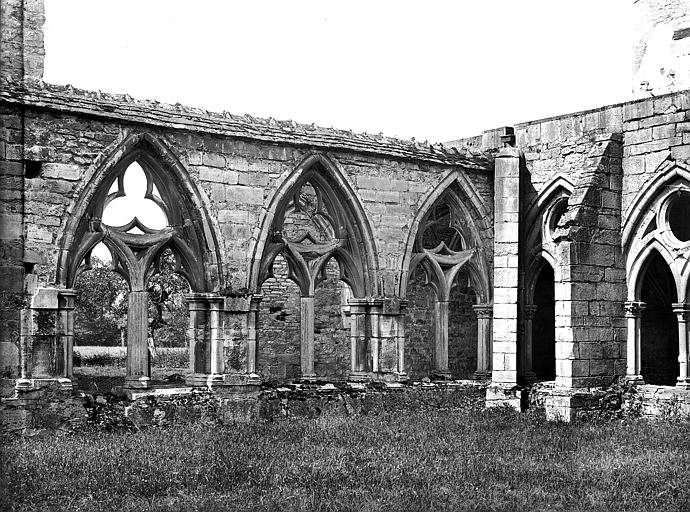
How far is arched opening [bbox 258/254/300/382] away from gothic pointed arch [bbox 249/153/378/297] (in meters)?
4.03

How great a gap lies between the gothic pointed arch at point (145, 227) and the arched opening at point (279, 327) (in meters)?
5.26

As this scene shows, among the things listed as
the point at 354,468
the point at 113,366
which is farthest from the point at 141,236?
the point at 113,366

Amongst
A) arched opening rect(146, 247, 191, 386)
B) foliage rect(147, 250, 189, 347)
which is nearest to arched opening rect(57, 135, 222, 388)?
arched opening rect(146, 247, 191, 386)

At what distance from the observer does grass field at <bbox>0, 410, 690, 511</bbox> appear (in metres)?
7.82

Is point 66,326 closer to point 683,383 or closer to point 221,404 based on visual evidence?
point 221,404

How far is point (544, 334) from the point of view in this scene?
648 inches

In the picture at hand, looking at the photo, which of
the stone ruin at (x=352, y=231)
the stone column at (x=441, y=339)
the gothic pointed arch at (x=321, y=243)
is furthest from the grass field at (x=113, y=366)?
the stone ruin at (x=352, y=231)

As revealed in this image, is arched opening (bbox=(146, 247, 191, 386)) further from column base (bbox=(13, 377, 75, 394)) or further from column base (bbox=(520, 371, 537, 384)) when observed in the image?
column base (bbox=(13, 377, 75, 394))

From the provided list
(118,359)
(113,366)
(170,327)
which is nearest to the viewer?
(113,366)

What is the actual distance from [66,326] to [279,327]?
694 centimetres

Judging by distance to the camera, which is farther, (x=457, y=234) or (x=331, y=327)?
(x=331, y=327)

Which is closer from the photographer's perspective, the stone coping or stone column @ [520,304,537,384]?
the stone coping

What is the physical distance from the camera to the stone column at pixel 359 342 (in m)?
13.6

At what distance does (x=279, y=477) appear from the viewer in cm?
859
